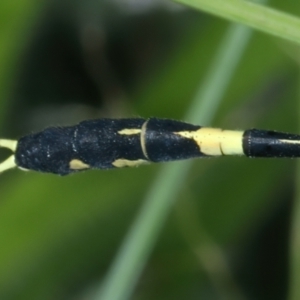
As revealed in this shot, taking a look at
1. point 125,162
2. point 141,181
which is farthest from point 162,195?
point 141,181

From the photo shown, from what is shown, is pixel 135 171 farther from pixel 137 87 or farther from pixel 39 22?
pixel 39 22

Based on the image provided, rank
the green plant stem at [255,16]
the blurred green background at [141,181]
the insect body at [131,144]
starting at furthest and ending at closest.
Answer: the blurred green background at [141,181], the insect body at [131,144], the green plant stem at [255,16]

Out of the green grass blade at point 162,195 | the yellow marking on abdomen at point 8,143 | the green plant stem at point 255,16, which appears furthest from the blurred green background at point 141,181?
the green plant stem at point 255,16

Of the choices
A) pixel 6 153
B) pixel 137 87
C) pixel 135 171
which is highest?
pixel 137 87

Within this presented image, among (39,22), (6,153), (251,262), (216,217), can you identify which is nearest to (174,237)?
(216,217)

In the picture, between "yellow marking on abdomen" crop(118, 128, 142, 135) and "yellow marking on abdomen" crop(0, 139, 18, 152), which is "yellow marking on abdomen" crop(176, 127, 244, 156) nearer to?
"yellow marking on abdomen" crop(118, 128, 142, 135)

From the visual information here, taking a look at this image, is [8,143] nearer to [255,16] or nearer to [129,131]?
[129,131]

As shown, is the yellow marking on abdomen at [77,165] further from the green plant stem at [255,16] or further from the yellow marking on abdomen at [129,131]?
the green plant stem at [255,16]

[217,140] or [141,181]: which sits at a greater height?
[141,181]
